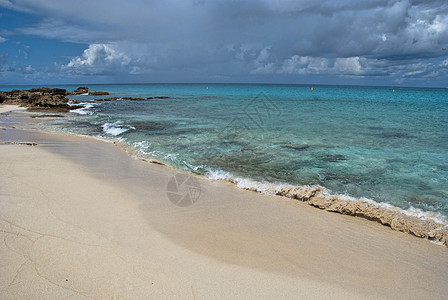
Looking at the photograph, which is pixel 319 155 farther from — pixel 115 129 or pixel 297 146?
pixel 115 129

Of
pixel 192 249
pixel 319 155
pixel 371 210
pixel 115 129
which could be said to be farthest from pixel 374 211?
pixel 115 129

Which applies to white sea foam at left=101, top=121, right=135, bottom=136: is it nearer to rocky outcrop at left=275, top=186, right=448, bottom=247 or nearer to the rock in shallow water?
the rock in shallow water

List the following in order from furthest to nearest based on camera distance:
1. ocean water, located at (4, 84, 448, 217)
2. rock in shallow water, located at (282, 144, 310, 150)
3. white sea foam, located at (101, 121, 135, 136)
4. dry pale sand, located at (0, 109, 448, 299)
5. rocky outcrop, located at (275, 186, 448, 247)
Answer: white sea foam, located at (101, 121, 135, 136) < rock in shallow water, located at (282, 144, 310, 150) < ocean water, located at (4, 84, 448, 217) < rocky outcrop, located at (275, 186, 448, 247) < dry pale sand, located at (0, 109, 448, 299)

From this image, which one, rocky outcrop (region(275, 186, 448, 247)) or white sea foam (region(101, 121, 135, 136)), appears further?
white sea foam (region(101, 121, 135, 136))

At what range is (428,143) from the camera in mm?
12023

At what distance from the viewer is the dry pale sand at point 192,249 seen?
3275 mm

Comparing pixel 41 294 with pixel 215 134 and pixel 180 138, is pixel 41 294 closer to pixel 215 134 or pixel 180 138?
pixel 180 138

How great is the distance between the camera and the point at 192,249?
4.12 meters

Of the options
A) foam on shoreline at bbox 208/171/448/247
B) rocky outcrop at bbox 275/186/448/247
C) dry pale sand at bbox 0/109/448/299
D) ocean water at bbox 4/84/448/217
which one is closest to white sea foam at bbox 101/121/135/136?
ocean water at bbox 4/84/448/217

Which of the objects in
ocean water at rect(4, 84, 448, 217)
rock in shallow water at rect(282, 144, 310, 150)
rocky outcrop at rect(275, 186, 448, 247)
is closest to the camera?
rocky outcrop at rect(275, 186, 448, 247)

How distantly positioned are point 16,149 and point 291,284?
413 inches

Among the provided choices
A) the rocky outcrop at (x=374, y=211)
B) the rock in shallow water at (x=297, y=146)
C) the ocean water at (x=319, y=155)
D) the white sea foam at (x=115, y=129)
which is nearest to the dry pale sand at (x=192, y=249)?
the rocky outcrop at (x=374, y=211)

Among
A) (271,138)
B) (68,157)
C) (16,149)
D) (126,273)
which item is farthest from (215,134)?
(126,273)

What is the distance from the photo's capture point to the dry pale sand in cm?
328
